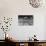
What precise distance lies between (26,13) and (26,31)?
514 millimetres

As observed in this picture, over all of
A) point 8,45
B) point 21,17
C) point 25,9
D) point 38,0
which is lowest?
point 8,45

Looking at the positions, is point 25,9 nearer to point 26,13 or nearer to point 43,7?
point 26,13

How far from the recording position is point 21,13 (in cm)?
358

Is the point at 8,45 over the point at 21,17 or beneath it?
beneath

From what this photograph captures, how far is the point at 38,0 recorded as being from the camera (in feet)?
12.0

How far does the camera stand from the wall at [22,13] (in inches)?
140

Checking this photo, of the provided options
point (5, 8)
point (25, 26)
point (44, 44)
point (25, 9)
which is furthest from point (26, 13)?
point (44, 44)

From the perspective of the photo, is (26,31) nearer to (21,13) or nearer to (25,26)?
(25,26)

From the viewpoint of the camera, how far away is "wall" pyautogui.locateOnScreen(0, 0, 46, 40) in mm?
3553

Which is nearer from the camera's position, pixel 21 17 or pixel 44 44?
pixel 44 44

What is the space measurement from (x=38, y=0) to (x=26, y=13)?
53 centimetres

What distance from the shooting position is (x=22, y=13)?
358 cm

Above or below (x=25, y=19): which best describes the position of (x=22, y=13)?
above

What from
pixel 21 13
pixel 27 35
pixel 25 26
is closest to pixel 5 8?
pixel 21 13
